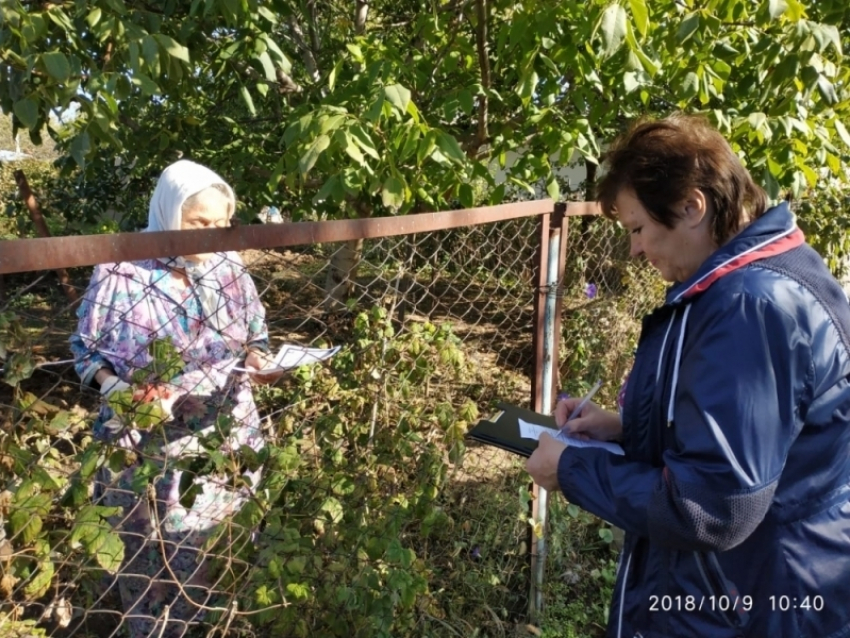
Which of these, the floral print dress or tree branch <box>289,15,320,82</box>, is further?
tree branch <box>289,15,320,82</box>

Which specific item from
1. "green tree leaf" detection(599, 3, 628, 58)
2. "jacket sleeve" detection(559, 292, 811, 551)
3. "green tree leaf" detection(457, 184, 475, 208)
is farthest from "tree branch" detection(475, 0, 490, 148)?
"jacket sleeve" detection(559, 292, 811, 551)

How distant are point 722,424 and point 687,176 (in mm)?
446

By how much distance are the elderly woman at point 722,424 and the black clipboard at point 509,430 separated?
0.17m

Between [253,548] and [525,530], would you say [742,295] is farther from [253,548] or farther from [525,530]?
[525,530]

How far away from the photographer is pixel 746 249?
117 cm

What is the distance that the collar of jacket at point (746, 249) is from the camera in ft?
3.79

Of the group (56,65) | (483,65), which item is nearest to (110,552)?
(56,65)

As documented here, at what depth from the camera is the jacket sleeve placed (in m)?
1.06

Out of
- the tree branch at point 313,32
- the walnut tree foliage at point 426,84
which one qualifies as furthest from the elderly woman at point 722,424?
the tree branch at point 313,32

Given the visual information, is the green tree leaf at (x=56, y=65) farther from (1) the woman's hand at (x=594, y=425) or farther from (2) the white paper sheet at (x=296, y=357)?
(1) the woman's hand at (x=594, y=425)

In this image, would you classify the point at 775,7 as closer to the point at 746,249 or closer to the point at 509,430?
the point at 746,249

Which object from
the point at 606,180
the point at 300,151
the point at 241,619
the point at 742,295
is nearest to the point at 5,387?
the point at 300,151

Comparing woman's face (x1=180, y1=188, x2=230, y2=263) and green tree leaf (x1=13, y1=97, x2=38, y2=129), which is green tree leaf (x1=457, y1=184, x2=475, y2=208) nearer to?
woman's face (x1=180, y1=188, x2=230, y2=263)

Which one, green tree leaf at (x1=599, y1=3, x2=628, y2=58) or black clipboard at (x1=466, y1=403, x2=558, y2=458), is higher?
green tree leaf at (x1=599, y1=3, x2=628, y2=58)
